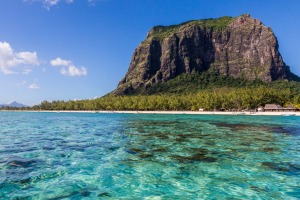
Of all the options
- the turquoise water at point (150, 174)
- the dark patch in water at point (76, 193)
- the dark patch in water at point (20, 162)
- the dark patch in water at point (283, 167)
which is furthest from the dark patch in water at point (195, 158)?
the dark patch in water at point (20, 162)

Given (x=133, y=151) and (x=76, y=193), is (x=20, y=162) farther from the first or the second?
(x=133, y=151)

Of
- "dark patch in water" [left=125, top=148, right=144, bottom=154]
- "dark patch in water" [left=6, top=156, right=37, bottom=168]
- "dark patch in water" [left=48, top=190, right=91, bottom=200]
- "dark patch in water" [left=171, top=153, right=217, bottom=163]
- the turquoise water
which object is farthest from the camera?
"dark patch in water" [left=125, top=148, right=144, bottom=154]

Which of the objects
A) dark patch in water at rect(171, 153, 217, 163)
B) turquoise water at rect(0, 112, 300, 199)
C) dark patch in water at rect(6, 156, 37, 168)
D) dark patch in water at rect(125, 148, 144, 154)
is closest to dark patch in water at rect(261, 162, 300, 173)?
turquoise water at rect(0, 112, 300, 199)

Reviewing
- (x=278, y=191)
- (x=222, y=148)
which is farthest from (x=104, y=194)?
(x=222, y=148)

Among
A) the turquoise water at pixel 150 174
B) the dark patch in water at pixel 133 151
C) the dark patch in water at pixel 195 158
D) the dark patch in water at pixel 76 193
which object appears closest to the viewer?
the dark patch in water at pixel 76 193

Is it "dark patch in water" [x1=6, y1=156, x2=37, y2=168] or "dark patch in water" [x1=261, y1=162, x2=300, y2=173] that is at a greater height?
"dark patch in water" [x1=6, y1=156, x2=37, y2=168]

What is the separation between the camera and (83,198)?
451 inches

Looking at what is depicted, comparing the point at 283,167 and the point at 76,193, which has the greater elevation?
the point at 283,167

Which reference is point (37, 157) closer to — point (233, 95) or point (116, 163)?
point (116, 163)

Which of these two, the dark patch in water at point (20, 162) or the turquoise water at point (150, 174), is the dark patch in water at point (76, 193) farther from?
the dark patch in water at point (20, 162)

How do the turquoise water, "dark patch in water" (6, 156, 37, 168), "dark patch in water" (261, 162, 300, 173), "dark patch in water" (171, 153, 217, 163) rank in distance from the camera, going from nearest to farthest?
the turquoise water, "dark patch in water" (261, 162, 300, 173), "dark patch in water" (6, 156, 37, 168), "dark patch in water" (171, 153, 217, 163)

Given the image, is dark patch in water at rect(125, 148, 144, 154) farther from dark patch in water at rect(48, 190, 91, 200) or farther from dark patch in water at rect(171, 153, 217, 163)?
dark patch in water at rect(48, 190, 91, 200)

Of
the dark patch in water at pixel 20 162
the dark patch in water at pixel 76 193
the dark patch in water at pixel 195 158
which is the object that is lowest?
the dark patch in water at pixel 76 193

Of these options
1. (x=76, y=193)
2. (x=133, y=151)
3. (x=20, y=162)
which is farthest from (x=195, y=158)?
(x=20, y=162)
